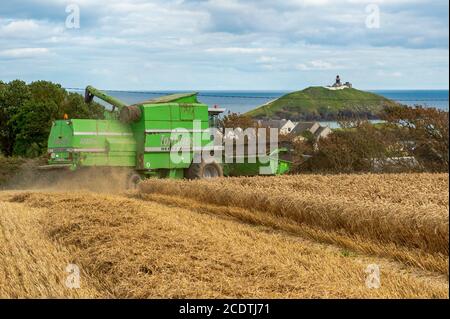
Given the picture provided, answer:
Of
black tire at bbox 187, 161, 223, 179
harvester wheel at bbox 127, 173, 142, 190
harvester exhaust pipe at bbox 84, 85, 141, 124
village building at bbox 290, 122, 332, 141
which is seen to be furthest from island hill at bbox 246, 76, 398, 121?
harvester wheel at bbox 127, 173, 142, 190

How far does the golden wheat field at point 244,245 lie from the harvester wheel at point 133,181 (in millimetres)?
4574

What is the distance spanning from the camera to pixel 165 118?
1694cm

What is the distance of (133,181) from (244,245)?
9.53m

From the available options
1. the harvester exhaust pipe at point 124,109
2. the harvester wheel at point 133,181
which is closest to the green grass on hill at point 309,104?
the harvester exhaust pipe at point 124,109

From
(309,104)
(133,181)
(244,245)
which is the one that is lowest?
(133,181)

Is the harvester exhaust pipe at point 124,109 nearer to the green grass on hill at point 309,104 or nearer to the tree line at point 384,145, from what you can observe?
the tree line at point 384,145

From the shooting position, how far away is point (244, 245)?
7840mm

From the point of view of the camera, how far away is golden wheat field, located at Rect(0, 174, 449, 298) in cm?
565

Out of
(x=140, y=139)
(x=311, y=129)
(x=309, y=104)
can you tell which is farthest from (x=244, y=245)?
(x=309, y=104)

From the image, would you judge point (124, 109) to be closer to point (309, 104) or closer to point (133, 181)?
point (133, 181)

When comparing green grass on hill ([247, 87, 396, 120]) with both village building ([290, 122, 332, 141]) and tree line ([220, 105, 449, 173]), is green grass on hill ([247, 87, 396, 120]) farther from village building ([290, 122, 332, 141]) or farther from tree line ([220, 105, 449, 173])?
tree line ([220, 105, 449, 173])

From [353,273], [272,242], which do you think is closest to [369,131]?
[272,242]
